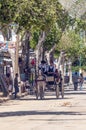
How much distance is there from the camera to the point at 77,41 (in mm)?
87875

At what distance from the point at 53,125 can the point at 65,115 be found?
4.09m

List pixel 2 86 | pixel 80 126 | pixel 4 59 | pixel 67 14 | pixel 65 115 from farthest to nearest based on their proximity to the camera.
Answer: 1. pixel 4 59
2. pixel 67 14
3. pixel 2 86
4. pixel 65 115
5. pixel 80 126

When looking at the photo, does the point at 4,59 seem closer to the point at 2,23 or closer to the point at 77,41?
the point at 77,41

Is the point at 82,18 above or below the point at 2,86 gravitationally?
above

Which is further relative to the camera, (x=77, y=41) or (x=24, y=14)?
(x=77, y=41)

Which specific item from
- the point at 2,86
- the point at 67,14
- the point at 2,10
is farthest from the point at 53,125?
the point at 67,14

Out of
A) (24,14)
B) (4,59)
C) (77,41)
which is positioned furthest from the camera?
(77,41)

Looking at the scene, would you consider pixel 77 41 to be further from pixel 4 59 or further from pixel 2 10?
pixel 2 10

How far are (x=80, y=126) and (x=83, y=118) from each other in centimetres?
314

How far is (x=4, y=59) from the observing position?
2354 inches

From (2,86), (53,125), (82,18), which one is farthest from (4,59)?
(53,125)

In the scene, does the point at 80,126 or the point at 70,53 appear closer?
the point at 80,126

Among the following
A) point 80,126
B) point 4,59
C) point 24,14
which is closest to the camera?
point 80,126

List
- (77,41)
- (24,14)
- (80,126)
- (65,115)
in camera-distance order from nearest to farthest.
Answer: (80,126)
(65,115)
(24,14)
(77,41)
